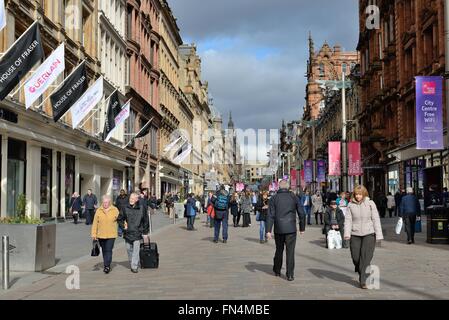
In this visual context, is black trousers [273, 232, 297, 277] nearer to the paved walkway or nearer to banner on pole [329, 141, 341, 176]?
the paved walkway

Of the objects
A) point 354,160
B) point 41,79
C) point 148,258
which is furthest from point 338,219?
point 354,160

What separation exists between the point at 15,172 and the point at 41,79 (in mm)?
4977

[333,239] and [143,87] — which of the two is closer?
[333,239]

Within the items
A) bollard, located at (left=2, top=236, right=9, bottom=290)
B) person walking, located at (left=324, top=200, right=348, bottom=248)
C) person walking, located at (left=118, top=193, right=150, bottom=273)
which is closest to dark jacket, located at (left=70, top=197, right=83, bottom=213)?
person walking, located at (left=324, top=200, right=348, bottom=248)

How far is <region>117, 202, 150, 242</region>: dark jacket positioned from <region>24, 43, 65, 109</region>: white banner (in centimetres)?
931

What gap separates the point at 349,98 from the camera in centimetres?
6919

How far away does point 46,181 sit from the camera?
27000mm

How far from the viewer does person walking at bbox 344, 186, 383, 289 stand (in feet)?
32.9

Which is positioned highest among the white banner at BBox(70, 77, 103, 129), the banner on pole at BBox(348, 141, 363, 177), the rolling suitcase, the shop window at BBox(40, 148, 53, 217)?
the white banner at BBox(70, 77, 103, 129)

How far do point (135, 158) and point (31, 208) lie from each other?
23.8 m

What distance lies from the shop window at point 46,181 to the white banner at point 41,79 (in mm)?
6697

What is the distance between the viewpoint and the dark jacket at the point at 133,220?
1226 cm

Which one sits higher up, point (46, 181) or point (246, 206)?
point (46, 181)

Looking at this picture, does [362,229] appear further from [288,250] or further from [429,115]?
[429,115]
